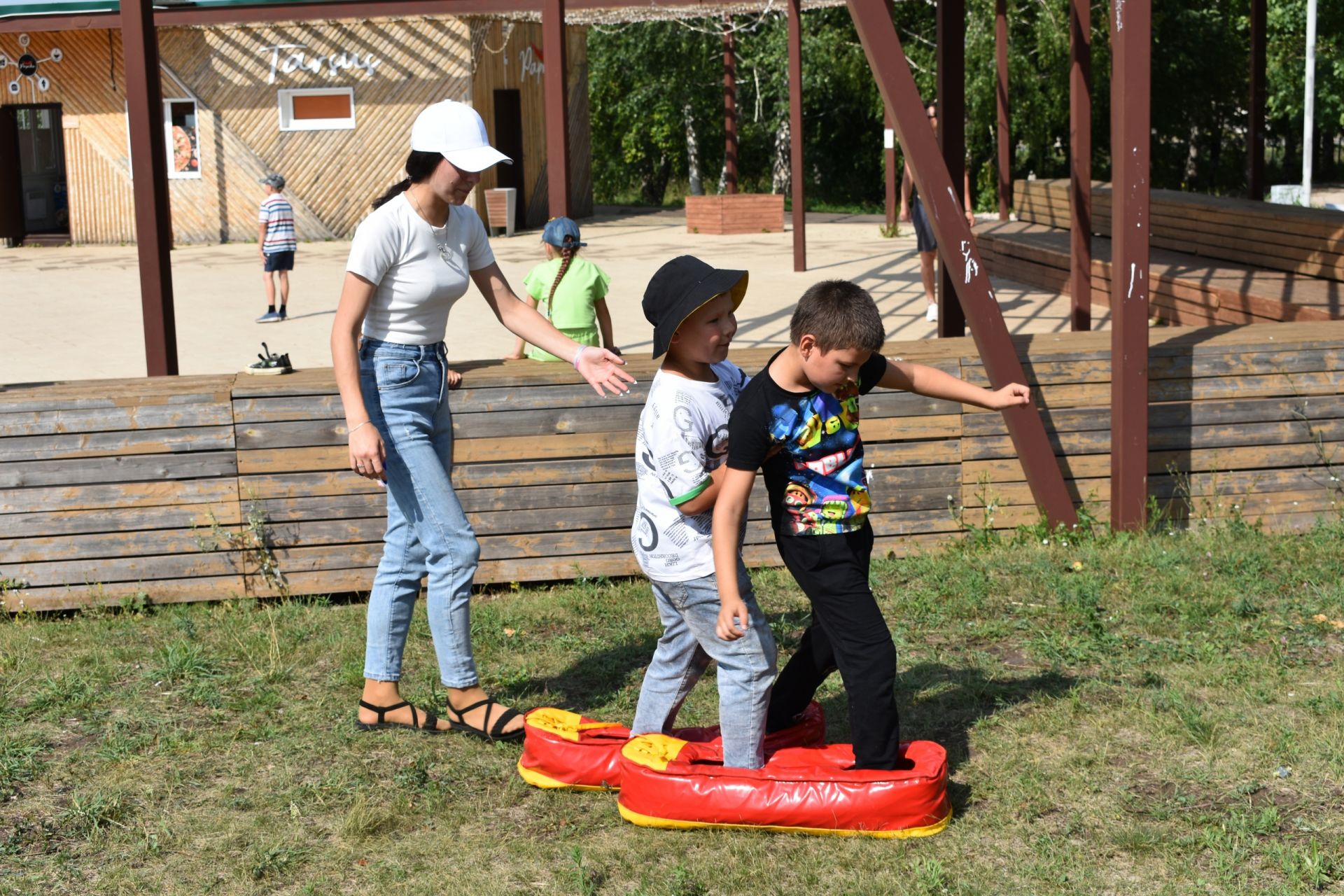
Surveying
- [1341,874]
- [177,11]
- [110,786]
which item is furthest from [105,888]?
[177,11]

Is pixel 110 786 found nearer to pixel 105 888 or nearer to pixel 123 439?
pixel 105 888

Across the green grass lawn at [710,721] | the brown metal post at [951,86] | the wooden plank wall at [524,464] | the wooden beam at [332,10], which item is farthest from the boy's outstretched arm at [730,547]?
the wooden beam at [332,10]

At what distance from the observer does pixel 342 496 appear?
6.14 metres

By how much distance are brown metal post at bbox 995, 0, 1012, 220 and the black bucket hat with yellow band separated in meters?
15.6

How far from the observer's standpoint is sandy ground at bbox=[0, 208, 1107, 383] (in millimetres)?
12820

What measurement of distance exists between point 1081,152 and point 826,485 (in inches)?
313

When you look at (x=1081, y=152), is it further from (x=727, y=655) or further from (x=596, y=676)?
(x=727, y=655)

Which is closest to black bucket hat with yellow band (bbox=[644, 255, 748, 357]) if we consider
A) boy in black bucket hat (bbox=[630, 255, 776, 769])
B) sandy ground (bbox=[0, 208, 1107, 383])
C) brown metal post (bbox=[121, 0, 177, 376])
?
boy in black bucket hat (bbox=[630, 255, 776, 769])

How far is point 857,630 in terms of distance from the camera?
386 centimetres

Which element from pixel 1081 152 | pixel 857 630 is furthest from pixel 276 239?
pixel 857 630

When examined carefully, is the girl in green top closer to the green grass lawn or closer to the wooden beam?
the green grass lawn

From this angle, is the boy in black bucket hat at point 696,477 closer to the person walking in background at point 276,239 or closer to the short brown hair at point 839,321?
the short brown hair at point 839,321

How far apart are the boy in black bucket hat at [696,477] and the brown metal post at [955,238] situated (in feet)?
8.43

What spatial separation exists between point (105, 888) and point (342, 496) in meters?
2.62
